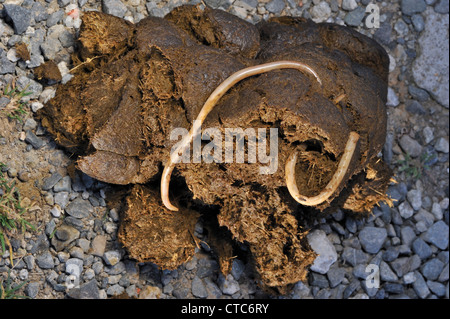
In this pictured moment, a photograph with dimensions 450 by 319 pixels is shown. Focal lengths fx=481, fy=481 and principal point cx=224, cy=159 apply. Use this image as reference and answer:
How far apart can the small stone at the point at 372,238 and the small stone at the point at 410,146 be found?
0.87 meters

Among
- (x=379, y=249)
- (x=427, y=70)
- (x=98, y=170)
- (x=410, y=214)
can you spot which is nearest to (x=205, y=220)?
(x=98, y=170)

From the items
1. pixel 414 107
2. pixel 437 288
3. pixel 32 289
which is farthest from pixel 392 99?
pixel 32 289

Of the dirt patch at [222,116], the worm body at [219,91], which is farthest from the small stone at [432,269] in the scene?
the worm body at [219,91]

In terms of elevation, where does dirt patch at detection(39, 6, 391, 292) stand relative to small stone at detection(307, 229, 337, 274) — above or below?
above

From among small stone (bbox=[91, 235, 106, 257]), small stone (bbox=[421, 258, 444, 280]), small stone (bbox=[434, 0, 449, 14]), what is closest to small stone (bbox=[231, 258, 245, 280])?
small stone (bbox=[91, 235, 106, 257])

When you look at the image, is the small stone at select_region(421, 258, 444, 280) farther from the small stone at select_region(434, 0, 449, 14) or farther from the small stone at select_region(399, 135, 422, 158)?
the small stone at select_region(434, 0, 449, 14)

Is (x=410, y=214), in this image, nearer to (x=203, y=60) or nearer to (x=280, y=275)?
(x=280, y=275)

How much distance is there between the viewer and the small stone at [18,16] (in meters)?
4.02

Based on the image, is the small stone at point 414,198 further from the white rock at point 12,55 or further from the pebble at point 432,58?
the white rock at point 12,55

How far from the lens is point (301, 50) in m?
3.87

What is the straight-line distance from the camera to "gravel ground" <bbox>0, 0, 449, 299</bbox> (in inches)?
161

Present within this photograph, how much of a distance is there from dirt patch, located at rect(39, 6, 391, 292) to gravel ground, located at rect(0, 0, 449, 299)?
1.10 ft

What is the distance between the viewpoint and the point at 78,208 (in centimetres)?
421

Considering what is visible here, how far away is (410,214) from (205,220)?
2.18m
